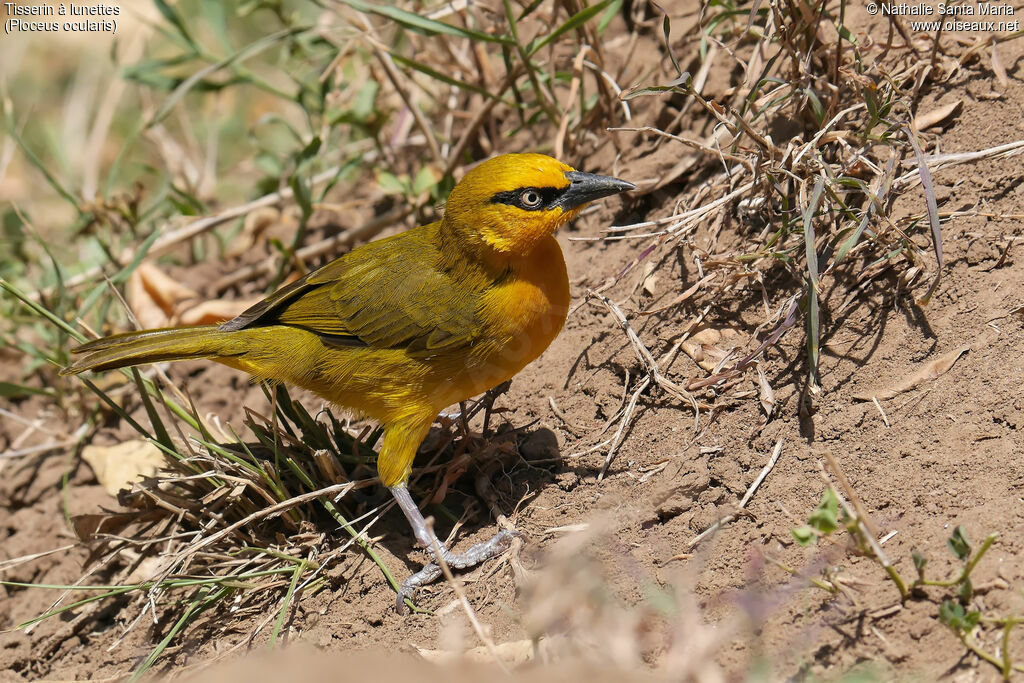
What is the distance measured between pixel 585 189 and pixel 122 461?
109 inches

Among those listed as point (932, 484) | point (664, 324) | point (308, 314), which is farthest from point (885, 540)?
point (308, 314)

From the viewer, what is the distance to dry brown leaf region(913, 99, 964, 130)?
3.69m

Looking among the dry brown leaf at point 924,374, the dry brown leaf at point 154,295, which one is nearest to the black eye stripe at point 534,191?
the dry brown leaf at point 924,374

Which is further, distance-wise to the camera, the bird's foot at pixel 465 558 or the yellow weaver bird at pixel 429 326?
the yellow weaver bird at pixel 429 326

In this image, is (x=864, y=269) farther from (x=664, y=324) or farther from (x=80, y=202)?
(x=80, y=202)

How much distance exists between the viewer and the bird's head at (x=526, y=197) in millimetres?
3582

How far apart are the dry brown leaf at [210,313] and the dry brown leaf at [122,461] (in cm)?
86

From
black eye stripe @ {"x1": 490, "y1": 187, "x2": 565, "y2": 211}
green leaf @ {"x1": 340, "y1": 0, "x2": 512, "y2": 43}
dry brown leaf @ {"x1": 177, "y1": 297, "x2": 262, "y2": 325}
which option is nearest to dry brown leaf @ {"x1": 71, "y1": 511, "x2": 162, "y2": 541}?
dry brown leaf @ {"x1": 177, "y1": 297, "x2": 262, "y2": 325}

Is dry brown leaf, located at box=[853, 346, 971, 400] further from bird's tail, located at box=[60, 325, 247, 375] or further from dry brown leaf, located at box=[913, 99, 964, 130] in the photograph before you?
bird's tail, located at box=[60, 325, 247, 375]

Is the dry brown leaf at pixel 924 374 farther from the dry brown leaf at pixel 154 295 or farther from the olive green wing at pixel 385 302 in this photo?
the dry brown leaf at pixel 154 295

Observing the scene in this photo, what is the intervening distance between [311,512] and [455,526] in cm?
63

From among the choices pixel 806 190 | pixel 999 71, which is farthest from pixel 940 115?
pixel 806 190

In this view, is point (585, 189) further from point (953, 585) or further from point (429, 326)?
point (953, 585)

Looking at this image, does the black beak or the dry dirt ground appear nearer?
the dry dirt ground
